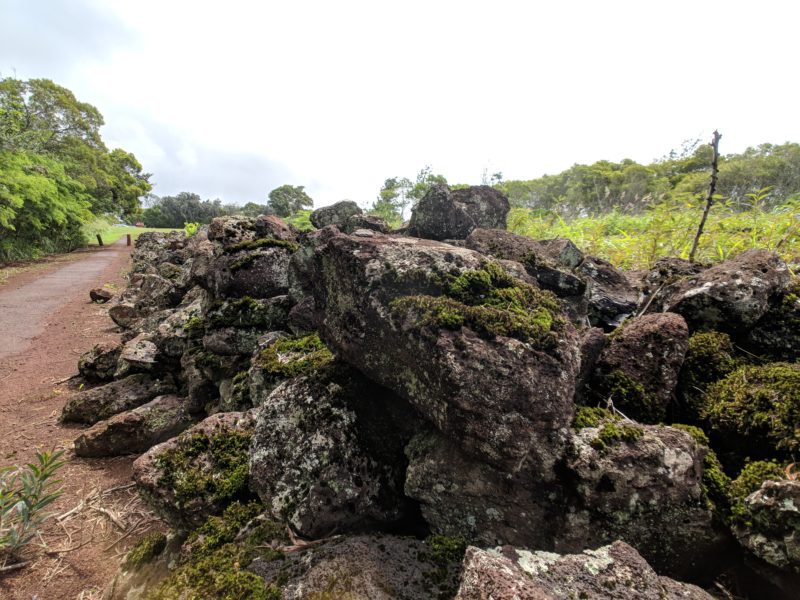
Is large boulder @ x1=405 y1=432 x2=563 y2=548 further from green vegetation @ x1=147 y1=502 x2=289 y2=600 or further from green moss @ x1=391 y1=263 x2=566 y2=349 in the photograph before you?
green vegetation @ x1=147 y1=502 x2=289 y2=600

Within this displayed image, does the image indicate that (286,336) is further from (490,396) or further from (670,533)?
(670,533)

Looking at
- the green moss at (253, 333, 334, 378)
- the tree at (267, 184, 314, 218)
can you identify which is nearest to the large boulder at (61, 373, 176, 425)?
the green moss at (253, 333, 334, 378)

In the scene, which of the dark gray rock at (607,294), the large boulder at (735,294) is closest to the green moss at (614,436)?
the large boulder at (735,294)

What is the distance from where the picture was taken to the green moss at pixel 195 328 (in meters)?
5.50

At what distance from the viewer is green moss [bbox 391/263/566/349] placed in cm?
214

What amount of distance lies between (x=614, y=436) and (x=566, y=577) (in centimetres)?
74

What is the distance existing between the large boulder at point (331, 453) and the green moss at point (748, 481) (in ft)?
5.73

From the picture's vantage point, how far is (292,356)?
3.75 meters

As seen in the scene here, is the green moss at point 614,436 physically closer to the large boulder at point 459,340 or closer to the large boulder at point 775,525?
Answer: the large boulder at point 459,340

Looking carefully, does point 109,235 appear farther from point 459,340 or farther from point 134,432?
point 459,340

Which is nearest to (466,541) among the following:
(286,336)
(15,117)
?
(286,336)

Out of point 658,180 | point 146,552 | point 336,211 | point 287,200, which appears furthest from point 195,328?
point 287,200

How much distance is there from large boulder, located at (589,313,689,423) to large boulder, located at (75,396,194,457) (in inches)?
202

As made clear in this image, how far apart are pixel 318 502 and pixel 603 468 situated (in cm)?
165
